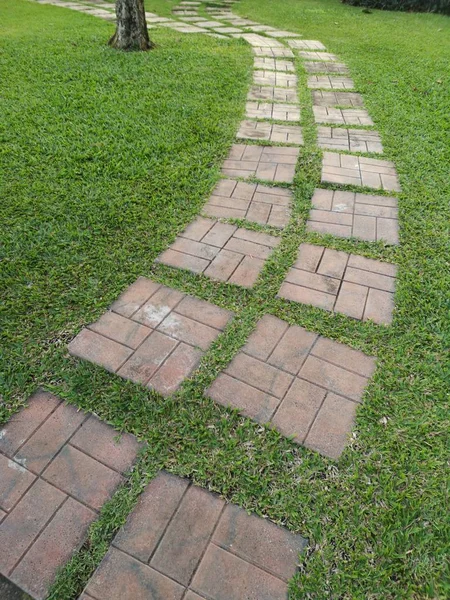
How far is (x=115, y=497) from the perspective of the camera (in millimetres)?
1513

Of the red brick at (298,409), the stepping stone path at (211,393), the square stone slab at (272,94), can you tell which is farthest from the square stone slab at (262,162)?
the red brick at (298,409)

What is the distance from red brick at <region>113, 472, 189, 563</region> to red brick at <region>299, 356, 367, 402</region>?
2.35 feet

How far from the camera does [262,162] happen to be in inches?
140

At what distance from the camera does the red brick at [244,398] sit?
1.77m

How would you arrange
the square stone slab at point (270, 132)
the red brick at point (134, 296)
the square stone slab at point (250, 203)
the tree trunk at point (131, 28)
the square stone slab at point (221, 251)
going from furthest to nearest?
1. the tree trunk at point (131, 28)
2. the square stone slab at point (270, 132)
3. the square stone slab at point (250, 203)
4. the square stone slab at point (221, 251)
5. the red brick at point (134, 296)

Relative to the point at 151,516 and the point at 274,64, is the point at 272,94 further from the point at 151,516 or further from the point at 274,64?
the point at 151,516

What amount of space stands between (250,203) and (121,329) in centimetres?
143

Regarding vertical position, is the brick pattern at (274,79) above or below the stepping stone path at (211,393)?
above

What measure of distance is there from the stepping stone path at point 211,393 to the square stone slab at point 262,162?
0.02 metres

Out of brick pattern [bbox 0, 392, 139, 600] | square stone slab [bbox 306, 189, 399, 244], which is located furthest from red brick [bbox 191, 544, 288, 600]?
square stone slab [bbox 306, 189, 399, 244]

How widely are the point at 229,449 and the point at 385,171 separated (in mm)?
2737

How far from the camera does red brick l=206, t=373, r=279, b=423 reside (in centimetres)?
177

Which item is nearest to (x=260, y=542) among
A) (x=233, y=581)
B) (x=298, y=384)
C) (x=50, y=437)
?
(x=233, y=581)

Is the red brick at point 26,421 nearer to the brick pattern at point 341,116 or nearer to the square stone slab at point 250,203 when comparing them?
the square stone slab at point 250,203
